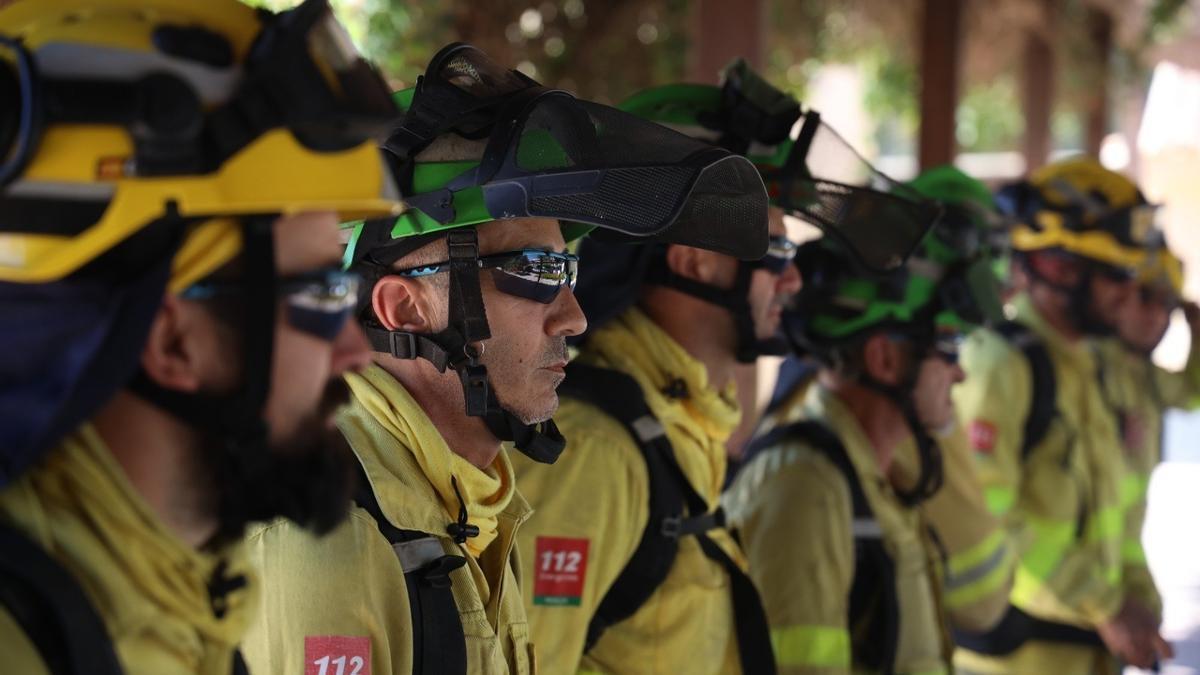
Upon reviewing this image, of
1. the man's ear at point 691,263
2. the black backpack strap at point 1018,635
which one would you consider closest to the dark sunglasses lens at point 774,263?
the man's ear at point 691,263

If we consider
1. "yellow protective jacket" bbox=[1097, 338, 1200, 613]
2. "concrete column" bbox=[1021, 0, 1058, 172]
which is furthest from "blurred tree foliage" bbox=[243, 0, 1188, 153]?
"yellow protective jacket" bbox=[1097, 338, 1200, 613]

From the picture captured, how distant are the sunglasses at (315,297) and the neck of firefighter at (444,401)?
786mm

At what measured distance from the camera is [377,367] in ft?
7.89

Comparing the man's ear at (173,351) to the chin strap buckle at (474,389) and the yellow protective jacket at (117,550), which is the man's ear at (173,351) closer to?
the yellow protective jacket at (117,550)

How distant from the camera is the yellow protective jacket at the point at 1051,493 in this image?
5.25 meters

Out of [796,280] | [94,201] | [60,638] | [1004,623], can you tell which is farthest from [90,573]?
[1004,623]

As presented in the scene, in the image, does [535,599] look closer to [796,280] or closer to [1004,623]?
[796,280]

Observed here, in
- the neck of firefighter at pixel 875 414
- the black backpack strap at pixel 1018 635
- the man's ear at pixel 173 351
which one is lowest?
the black backpack strap at pixel 1018 635

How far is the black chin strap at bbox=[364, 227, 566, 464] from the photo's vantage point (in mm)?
2400

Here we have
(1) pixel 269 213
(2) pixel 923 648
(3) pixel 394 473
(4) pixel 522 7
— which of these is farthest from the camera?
(4) pixel 522 7

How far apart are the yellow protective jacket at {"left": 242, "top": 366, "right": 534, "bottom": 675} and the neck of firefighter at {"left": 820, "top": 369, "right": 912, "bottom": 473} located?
175 cm

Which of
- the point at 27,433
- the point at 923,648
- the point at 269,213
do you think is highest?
the point at 269,213

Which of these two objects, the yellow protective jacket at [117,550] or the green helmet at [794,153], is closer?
the yellow protective jacket at [117,550]

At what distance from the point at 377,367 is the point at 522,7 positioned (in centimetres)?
454
